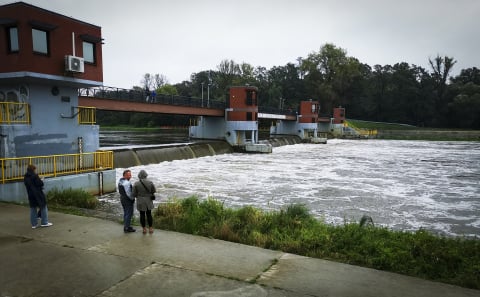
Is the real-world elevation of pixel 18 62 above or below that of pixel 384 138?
above

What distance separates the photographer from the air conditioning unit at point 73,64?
56.3 feet

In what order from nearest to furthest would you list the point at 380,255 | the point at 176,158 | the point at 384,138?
the point at 380,255, the point at 176,158, the point at 384,138

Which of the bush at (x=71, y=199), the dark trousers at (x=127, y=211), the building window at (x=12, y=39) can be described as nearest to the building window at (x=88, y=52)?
the building window at (x=12, y=39)

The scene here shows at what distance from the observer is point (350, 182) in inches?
1001

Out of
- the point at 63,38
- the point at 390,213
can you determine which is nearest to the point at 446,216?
the point at 390,213

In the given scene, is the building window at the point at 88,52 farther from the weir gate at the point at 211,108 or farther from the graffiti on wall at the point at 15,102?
the weir gate at the point at 211,108

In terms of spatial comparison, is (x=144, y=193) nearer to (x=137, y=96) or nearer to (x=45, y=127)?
(x=45, y=127)

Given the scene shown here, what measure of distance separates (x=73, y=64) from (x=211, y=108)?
2987 centimetres

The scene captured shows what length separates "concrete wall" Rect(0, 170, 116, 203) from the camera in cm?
1352

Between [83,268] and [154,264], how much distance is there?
139cm

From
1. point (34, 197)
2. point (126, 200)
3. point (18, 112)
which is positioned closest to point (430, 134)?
point (18, 112)

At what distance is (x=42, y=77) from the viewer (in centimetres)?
1645

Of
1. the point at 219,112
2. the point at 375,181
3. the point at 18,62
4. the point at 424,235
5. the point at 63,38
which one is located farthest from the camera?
the point at 219,112

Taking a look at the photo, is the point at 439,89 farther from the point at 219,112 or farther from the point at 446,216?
the point at 446,216
